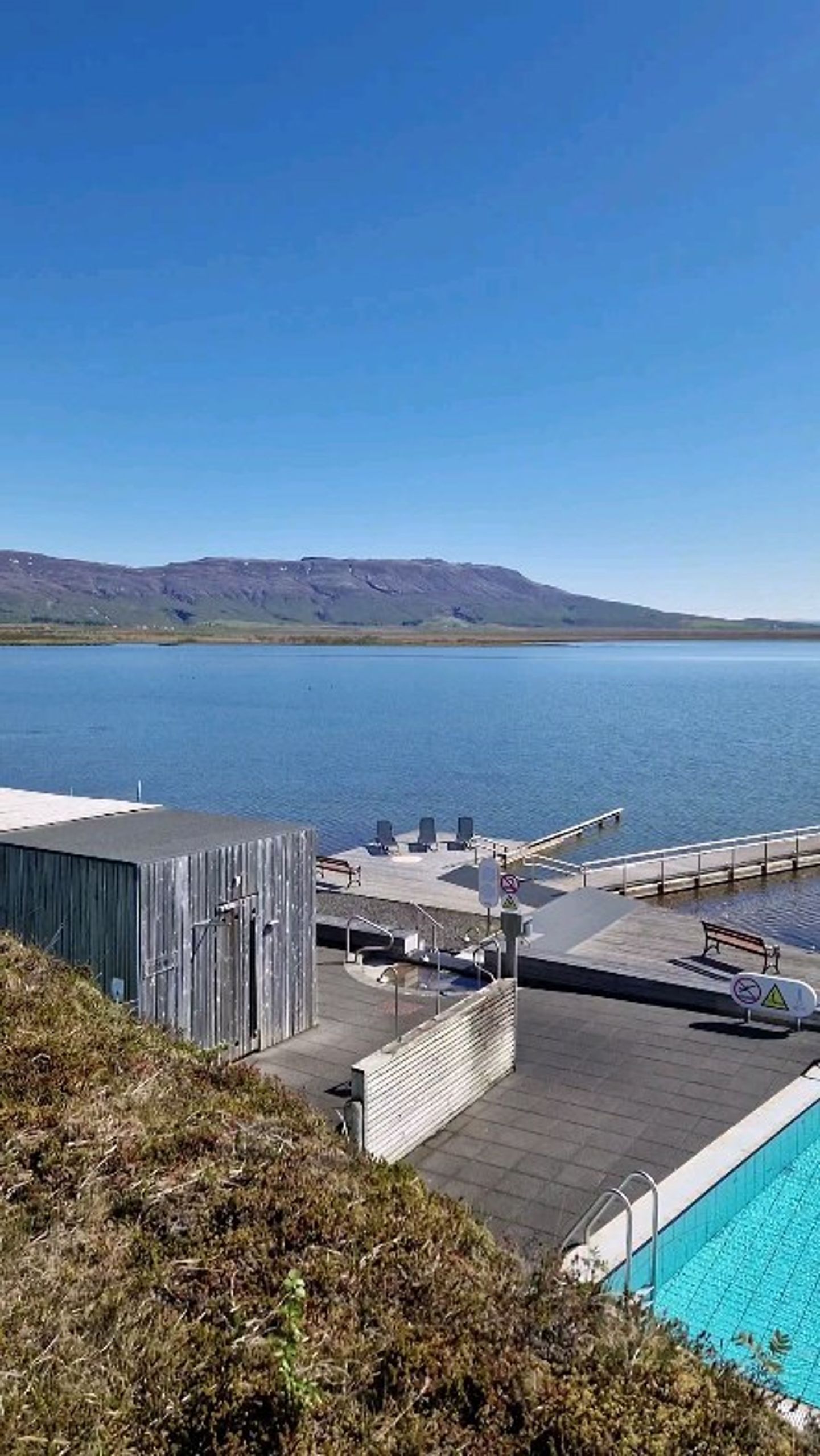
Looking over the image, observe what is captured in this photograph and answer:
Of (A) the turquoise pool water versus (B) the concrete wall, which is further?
(B) the concrete wall

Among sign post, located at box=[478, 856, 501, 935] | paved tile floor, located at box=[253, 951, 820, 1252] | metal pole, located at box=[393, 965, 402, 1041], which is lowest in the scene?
paved tile floor, located at box=[253, 951, 820, 1252]

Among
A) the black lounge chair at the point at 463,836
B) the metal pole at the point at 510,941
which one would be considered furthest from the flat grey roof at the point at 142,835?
the black lounge chair at the point at 463,836

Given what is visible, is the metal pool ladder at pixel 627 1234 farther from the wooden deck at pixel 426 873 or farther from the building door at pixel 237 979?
the wooden deck at pixel 426 873

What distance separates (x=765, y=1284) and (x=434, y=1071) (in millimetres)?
3232

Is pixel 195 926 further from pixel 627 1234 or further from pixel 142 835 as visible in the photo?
pixel 627 1234

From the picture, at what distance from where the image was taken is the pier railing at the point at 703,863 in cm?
2603

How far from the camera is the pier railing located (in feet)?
85.4

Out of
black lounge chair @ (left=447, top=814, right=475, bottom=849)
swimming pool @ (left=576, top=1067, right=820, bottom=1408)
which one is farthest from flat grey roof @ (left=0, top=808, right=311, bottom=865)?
black lounge chair @ (left=447, top=814, right=475, bottom=849)

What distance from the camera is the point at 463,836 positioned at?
87.9 ft

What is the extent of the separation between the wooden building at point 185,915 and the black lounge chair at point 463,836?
14.8 meters

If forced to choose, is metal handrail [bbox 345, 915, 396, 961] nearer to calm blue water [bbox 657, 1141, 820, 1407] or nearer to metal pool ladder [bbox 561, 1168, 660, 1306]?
calm blue water [bbox 657, 1141, 820, 1407]

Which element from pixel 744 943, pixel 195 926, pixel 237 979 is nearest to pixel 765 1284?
pixel 237 979

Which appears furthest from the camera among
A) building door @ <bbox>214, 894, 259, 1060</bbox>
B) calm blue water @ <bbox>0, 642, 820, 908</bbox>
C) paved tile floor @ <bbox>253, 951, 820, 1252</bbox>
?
calm blue water @ <bbox>0, 642, 820, 908</bbox>

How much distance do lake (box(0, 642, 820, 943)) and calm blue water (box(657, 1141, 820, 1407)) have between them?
77.3 ft
